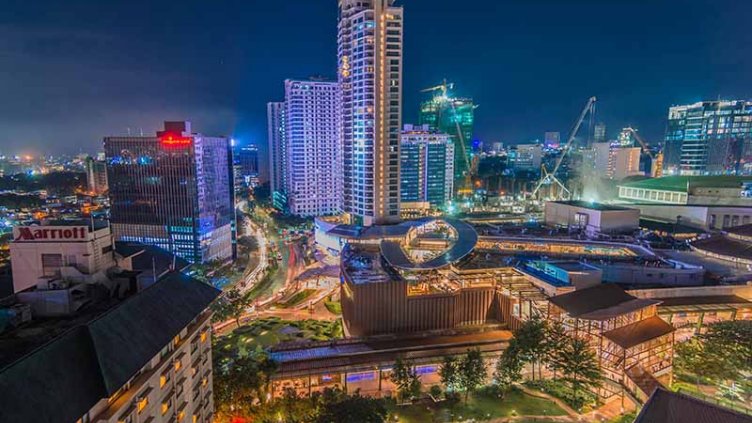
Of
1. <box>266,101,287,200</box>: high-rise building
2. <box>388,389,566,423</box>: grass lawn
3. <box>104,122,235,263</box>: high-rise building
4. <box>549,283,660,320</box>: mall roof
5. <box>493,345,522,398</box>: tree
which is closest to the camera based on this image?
<box>388,389,566,423</box>: grass lawn

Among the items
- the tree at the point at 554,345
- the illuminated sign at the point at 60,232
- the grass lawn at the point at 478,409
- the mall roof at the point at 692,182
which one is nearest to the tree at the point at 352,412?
the grass lawn at the point at 478,409

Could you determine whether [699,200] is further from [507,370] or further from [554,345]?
[507,370]

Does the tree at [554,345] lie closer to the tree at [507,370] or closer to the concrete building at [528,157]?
the tree at [507,370]

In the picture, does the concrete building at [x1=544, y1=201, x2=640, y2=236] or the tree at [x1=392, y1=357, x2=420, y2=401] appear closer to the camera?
the tree at [x1=392, y1=357, x2=420, y2=401]

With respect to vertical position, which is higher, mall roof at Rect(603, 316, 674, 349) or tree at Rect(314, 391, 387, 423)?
mall roof at Rect(603, 316, 674, 349)

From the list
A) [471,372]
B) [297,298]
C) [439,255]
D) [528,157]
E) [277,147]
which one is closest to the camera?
[471,372]

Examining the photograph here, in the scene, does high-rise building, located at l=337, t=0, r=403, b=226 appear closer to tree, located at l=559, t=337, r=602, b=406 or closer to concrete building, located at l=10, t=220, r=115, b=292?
tree, located at l=559, t=337, r=602, b=406

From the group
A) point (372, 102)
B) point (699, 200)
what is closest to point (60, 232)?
point (372, 102)

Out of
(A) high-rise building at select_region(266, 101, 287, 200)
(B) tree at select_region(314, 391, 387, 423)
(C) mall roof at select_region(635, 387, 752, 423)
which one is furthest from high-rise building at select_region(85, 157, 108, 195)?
(C) mall roof at select_region(635, 387, 752, 423)
